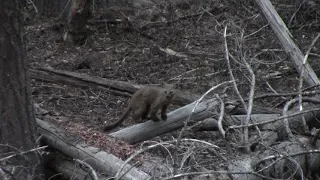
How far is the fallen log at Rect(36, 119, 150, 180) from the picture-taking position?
5.62 m

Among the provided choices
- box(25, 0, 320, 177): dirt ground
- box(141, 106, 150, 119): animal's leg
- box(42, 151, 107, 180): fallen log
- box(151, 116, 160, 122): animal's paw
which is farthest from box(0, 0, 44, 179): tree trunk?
box(141, 106, 150, 119): animal's leg

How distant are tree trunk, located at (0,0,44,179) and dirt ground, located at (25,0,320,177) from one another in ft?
2.12

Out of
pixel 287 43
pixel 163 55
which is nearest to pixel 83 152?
pixel 287 43

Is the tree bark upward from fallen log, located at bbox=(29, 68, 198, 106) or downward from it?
upward

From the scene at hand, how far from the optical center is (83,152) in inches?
242

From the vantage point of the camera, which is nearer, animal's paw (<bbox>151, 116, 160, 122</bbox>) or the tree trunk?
the tree trunk

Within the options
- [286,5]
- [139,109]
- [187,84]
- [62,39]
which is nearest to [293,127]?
[139,109]

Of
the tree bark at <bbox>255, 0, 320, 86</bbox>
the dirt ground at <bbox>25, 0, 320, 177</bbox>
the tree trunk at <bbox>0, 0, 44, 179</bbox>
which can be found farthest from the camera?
the dirt ground at <bbox>25, 0, 320, 177</bbox>

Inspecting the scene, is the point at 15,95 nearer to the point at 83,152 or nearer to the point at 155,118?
the point at 83,152

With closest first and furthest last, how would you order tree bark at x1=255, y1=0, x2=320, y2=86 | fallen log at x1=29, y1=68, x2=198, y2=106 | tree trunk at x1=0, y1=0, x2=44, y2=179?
tree trunk at x1=0, y1=0, x2=44, y2=179
tree bark at x1=255, y1=0, x2=320, y2=86
fallen log at x1=29, y1=68, x2=198, y2=106

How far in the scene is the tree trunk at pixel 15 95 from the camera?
18.4 feet

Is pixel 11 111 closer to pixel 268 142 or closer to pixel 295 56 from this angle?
pixel 268 142

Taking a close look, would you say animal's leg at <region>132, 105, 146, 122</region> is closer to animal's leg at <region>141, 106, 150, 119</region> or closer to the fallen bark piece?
animal's leg at <region>141, 106, 150, 119</region>

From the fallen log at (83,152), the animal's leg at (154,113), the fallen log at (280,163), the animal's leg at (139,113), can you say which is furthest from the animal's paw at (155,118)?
the fallen log at (280,163)
